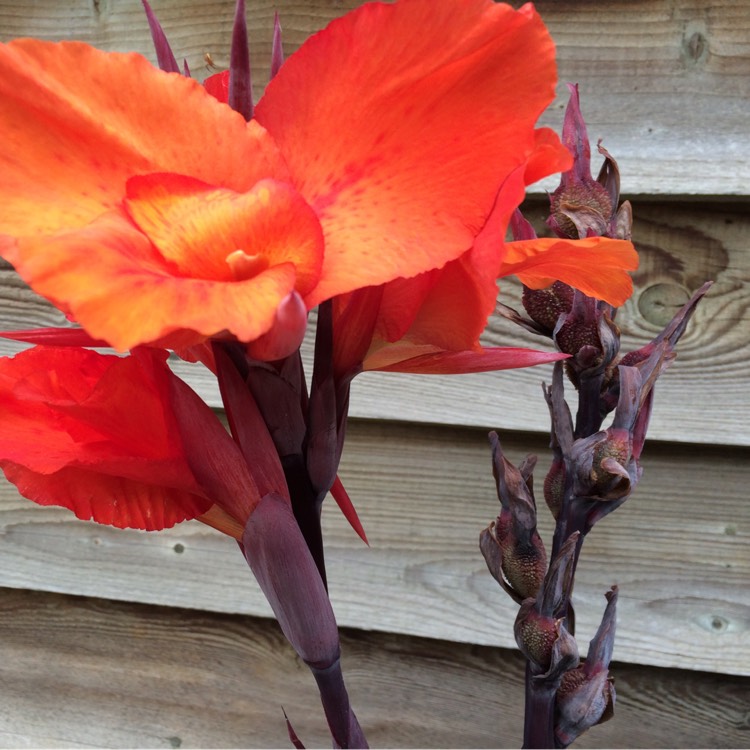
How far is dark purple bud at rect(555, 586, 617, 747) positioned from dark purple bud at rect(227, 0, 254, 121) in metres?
0.21

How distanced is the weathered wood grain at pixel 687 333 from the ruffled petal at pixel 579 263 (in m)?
0.49

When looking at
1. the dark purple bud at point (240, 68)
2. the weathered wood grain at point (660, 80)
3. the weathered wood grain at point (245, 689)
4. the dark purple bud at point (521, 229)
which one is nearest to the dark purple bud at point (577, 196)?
the dark purple bud at point (521, 229)

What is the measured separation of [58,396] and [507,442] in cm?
59

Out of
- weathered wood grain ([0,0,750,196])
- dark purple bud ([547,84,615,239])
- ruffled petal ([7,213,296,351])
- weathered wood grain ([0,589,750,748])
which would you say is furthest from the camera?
weathered wood grain ([0,589,750,748])

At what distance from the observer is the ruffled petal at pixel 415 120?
0.57 ft

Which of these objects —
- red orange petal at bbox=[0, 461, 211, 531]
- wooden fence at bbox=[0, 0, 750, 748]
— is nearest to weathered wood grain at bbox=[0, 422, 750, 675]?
wooden fence at bbox=[0, 0, 750, 748]

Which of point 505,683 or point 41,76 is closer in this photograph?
point 41,76

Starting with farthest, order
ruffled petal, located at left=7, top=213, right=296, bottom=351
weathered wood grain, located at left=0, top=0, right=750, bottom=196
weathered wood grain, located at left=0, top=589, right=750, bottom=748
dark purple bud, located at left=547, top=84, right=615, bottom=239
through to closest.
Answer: weathered wood grain, located at left=0, top=589, right=750, bottom=748 < weathered wood grain, located at left=0, top=0, right=750, bottom=196 < dark purple bud, located at left=547, top=84, right=615, bottom=239 < ruffled petal, located at left=7, top=213, right=296, bottom=351

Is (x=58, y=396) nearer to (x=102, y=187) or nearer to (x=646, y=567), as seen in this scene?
(x=102, y=187)

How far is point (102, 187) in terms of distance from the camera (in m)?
0.18

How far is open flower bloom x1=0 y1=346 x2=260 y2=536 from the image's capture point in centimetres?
21

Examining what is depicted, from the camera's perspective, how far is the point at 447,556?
0.81 m

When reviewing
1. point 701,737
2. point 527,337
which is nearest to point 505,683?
point 701,737

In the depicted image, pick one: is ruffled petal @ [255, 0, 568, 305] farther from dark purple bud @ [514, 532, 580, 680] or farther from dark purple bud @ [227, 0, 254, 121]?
dark purple bud @ [514, 532, 580, 680]
